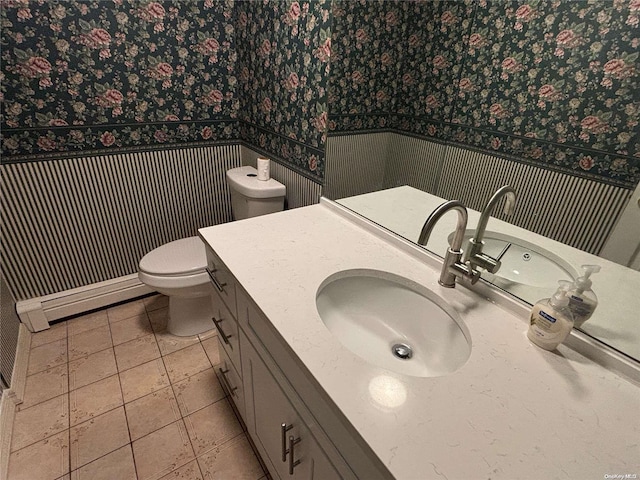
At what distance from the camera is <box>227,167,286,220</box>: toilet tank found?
1687 mm

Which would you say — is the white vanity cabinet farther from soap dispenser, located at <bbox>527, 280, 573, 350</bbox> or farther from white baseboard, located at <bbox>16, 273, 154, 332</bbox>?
white baseboard, located at <bbox>16, 273, 154, 332</bbox>

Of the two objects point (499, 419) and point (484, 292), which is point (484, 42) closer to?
point (484, 292)

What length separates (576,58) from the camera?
2.25 ft

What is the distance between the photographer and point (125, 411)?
140 centimetres

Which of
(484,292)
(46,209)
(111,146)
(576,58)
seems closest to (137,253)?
(46,209)

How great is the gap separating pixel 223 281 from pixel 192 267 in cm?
58

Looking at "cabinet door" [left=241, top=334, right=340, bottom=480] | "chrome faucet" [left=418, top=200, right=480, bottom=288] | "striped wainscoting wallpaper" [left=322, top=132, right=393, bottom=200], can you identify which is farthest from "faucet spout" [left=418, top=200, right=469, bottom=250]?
"cabinet door" [left=241, top=334, right=340, bottom=480]

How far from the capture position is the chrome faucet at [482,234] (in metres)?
0.85

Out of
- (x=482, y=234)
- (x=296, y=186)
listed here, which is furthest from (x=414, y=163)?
(x=296, y=186)

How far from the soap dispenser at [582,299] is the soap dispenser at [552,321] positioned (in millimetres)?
19

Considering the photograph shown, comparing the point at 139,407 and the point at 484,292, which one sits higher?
the point at 484,292

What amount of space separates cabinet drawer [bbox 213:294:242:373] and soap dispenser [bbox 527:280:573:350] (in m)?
0.81

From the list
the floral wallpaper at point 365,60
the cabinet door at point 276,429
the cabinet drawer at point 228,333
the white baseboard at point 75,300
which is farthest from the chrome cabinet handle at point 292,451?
the white baseboard at point 75,300

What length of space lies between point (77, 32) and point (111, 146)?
0.51m
